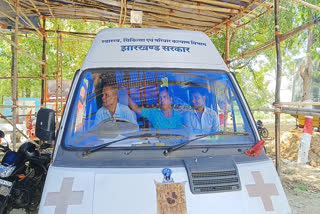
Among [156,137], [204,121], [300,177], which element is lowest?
[300,177]

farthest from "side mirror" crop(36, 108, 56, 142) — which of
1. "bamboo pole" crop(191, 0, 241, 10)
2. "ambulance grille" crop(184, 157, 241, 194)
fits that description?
"bamboo pole" crop(191, 0, 241, 10)

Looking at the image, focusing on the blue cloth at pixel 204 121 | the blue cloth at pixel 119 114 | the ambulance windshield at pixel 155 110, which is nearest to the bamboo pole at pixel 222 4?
the ambulance windshield at pixel 155 110

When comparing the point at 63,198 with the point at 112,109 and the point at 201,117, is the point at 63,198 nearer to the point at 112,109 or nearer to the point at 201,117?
the point at 112,109

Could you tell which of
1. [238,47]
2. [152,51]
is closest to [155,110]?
[152,51]

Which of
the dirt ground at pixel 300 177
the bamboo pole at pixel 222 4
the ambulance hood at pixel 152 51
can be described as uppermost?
the bamboo pole at pixel 222 4

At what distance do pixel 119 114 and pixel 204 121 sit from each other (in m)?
0.80

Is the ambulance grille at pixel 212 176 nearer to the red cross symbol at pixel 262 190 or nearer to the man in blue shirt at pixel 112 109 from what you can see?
the red cross symbol at pixel 262 190

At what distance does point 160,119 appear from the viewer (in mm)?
2738

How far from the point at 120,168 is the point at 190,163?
496mm

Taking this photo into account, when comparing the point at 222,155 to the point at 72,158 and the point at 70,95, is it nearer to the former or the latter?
the point at 72,158

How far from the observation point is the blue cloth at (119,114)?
2758 mm

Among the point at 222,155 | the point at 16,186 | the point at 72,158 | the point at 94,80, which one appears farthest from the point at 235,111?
the point at 16,186

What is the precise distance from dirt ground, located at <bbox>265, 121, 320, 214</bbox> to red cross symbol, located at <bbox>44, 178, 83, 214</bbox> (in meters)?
4.21

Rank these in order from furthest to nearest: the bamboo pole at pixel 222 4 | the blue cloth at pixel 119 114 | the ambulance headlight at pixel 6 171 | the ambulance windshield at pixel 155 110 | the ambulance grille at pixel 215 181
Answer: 1. the bamboo pole at pixel 222 4
2. the ambulance headlight at pixel 6 171
3. the blue cloth at pixel 119 114
4. the ambulance windshield at pixel 155 110
5. the ambulance grille at pixel 215 181
